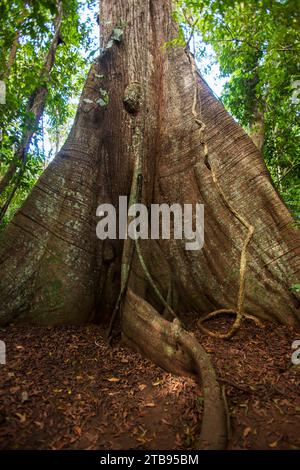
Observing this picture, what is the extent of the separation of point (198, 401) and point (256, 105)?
5.82 meters

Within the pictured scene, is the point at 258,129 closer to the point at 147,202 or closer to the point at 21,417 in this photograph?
the point at 147,202

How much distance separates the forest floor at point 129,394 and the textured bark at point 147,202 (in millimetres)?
431

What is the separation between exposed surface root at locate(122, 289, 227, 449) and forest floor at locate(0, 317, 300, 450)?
0.31 feet

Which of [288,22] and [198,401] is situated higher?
[288,22]

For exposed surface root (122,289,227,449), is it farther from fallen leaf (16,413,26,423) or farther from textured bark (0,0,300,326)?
fallen leaf (16,413,26,423)

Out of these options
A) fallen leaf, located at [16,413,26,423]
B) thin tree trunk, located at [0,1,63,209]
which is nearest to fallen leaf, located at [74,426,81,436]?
fallen leaf, located at [16,413,26,423]

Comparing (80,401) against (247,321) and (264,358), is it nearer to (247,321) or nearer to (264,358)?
(264,358)

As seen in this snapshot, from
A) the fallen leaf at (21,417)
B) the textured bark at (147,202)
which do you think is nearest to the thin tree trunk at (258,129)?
the textured bark at (147,202)

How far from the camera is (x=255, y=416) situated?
1.99 m

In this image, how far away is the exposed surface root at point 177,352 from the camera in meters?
1.82

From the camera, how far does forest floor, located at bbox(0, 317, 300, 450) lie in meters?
1.89

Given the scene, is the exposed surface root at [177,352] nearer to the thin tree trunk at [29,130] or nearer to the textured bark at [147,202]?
the textured bark at [147,202]

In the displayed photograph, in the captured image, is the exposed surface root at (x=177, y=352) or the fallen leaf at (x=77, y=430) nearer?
the exposed surface root at (x=177, y=352)

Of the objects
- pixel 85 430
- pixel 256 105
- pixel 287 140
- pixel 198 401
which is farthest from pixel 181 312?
pixel 256 105
